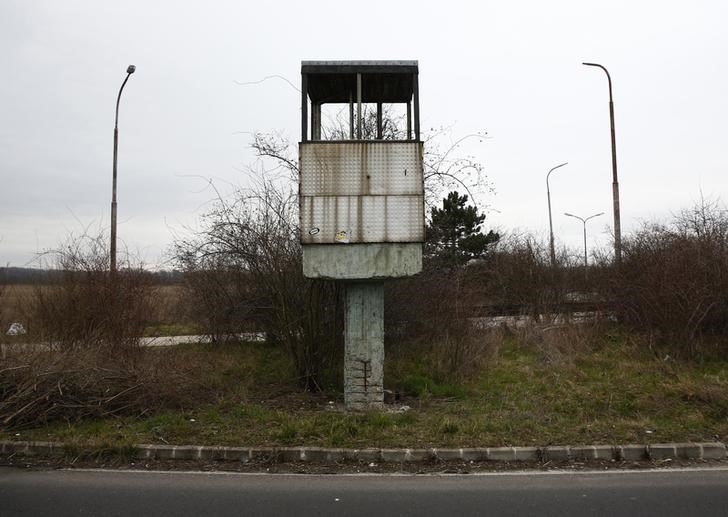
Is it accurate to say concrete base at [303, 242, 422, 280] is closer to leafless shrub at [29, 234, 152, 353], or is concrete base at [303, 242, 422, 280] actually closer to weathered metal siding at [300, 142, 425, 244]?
weathered metal siding at [300, 142, 425, 244]

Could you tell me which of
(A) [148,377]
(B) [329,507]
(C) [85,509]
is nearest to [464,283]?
(A) [148,377]

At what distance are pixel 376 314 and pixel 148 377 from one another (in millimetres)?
3665

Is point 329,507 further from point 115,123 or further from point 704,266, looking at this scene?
point 115,123

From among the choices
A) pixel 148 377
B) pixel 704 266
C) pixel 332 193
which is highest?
pixel 332 193

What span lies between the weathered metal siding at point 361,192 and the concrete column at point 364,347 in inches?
36.7

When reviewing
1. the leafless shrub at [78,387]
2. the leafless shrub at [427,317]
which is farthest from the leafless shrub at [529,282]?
the leafless shrub at [78,387]

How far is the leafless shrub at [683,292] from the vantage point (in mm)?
11578

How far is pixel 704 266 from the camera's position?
39.3ft

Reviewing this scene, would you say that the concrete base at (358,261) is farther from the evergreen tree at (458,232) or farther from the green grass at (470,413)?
the evergreen tree at (458,232)

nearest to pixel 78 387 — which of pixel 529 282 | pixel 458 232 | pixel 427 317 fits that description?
pixel 427 317

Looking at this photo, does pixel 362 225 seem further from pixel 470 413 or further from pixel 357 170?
pixel 470 413

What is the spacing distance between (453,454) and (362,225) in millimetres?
3686

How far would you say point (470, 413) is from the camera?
7.83m

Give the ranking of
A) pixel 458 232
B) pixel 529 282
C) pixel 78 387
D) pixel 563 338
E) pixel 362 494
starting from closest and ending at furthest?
pixel 362 494
pixel 78 387
pixel 563 338
pixel 529 282
pixel 458 232
